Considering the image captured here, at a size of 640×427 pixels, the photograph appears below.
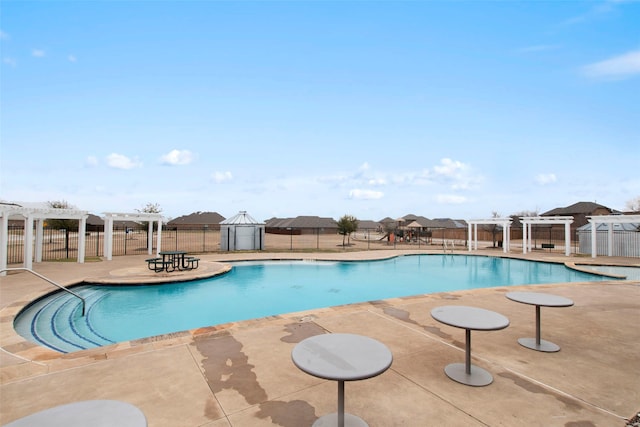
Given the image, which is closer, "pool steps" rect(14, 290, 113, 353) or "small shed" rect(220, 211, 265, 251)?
"pool steps" rect(14, 290, 113, 353)

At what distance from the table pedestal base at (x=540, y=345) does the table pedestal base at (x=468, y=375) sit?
4.07 feet

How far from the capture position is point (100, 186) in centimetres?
2123

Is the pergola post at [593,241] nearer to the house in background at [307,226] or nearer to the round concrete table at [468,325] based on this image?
the round concrete table at [468,325]

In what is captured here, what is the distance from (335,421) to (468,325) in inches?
58.8

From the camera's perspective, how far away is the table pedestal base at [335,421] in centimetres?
231

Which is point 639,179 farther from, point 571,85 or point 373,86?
point 373,86

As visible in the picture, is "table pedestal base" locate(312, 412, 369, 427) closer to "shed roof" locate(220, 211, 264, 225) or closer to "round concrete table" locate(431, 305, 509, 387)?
"round concrete table" locate(431, 305, 509, 387)

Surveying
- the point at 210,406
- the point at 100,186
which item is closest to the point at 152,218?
the point at 100,186

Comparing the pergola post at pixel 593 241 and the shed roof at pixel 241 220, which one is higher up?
the shed roof at pixel 241 220

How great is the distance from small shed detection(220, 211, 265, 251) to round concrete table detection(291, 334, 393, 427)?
55.8ft

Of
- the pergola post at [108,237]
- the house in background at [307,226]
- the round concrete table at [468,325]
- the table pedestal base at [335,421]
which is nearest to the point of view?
the table pedestal base at [335,421]

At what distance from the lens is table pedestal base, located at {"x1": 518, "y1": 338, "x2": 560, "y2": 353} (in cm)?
395

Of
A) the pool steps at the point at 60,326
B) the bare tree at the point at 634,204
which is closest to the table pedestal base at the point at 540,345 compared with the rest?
the pool steps at the point at 60,326

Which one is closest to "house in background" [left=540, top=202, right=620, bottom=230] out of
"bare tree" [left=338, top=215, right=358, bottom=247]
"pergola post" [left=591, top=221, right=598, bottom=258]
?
"pergola post" [left=591, top=221, right=598, bottom=258]
